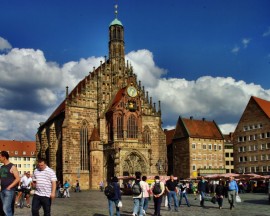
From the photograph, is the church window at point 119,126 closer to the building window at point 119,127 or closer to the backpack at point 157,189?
the building window at point 119,127

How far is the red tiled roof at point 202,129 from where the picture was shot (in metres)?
79.8

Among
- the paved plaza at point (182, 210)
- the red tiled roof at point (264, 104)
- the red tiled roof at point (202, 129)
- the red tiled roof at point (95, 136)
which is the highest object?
the red tiled roof at point (264, 104)

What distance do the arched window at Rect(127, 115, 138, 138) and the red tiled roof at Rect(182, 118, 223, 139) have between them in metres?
23.0

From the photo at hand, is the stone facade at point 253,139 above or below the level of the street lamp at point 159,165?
above

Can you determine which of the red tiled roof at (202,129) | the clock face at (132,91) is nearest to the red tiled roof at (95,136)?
the clock face at (132,91)

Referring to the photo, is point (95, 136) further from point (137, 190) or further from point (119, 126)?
point (137, 190)

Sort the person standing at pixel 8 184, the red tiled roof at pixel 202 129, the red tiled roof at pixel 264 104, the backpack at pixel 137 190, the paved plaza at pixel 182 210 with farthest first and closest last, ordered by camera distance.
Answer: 1. the red tiled roof at pixel 202 129
2. the red tiled roof at pixel 264 104
3. the paved plaza at pixel 182 210
4. the backpack at pixel 137 190
5. the person standing at pixel 8 184

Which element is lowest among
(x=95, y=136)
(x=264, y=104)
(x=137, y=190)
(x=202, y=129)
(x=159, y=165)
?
(x=159, y=165)

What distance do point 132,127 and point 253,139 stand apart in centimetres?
2841

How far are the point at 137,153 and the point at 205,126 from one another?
102 feet

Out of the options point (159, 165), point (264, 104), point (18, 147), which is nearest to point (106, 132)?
point (159, 165)

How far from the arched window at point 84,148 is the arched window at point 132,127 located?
6.01 m

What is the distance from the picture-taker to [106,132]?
57.3m

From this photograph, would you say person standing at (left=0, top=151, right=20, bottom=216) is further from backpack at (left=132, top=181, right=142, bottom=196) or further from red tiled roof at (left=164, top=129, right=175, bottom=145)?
red tiled roof at (left=164, top=129, right=175, bottom=145)
